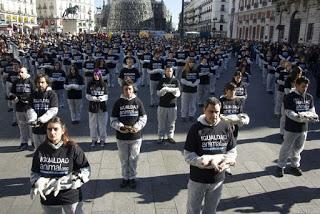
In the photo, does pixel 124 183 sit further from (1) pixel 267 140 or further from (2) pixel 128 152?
(1) pixel 267 140

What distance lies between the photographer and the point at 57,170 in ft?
14.0

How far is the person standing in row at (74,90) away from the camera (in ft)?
34.0

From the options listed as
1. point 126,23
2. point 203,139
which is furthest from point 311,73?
point 126,23

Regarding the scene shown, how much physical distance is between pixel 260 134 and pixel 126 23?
263ft

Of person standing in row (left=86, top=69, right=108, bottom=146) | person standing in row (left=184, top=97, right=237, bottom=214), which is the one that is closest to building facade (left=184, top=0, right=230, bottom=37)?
person standing in row (left=86, top=69, right=108, bottom=146)

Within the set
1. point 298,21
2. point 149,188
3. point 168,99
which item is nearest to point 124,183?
point 149,188

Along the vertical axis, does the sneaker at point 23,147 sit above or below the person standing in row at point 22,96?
below

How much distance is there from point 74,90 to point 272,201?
6.66 meters

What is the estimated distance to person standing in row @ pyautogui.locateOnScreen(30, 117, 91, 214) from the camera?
4.19 meters

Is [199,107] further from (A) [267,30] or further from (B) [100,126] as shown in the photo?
(A) [267,30]

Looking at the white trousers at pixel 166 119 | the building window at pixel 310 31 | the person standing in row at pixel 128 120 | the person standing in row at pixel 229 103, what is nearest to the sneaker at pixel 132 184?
the person standing in row at pixel 128 120

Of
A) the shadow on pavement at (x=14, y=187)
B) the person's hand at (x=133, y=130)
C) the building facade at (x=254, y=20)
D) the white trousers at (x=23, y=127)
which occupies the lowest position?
the shadow on pavement at (x=14, y=187)

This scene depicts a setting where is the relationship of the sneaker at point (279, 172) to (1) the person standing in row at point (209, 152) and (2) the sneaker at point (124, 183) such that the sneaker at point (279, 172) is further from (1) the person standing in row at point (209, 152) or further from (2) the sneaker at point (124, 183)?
(2) the sneaker at point (124, 183)

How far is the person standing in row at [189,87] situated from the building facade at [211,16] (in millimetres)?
60869
